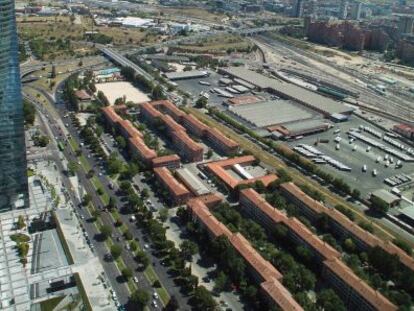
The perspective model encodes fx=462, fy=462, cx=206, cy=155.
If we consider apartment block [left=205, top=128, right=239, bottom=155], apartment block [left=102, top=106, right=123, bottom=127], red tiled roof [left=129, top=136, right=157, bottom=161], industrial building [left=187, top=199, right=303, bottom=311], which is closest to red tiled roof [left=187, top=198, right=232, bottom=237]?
industrial building [left=187, top=199, right=303, bottom=311]

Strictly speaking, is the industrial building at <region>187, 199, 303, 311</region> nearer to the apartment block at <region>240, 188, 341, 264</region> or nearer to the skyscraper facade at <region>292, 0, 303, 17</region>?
the apartment block at <region>240, 188, 341, 264</region>

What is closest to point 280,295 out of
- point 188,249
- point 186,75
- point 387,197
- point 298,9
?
point 188,249

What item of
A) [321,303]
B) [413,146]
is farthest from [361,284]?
[413,146]

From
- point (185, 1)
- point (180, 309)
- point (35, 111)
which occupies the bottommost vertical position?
point (180, 309)

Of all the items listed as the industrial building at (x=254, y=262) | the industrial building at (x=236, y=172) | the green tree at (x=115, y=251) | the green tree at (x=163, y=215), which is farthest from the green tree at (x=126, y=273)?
the industrial building at (x=236, y=172)

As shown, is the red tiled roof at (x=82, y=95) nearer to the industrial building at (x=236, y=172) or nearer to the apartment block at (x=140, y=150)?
the apartment block at (x=140, y=150)

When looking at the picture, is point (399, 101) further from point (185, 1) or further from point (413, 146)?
point (185, 1)
